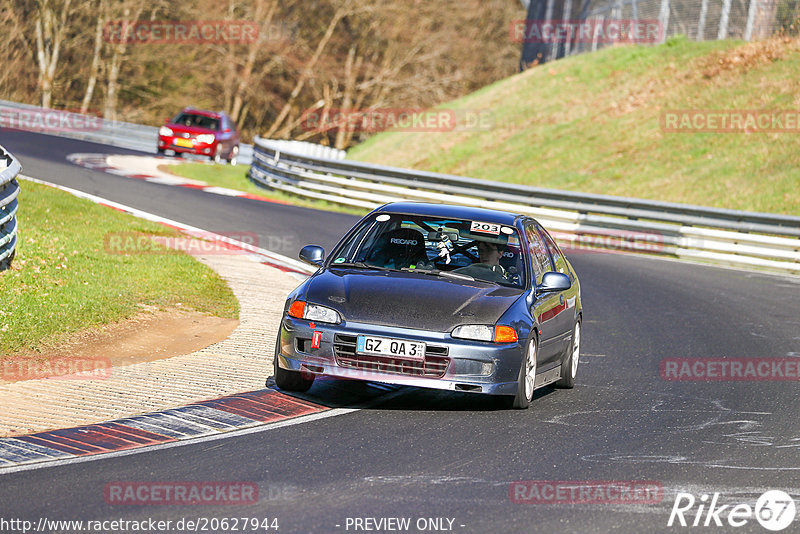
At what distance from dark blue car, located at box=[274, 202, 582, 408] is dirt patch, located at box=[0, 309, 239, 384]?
5.94 ft

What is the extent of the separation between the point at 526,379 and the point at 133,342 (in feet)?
12.6

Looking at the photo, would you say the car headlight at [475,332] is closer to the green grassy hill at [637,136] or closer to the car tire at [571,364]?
the car tire at [571,364]

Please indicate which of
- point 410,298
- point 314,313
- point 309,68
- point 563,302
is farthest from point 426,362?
point 309,68

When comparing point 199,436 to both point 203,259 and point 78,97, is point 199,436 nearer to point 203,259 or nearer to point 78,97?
point 203,259

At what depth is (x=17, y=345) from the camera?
9625mm

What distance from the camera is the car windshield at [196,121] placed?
122 feet

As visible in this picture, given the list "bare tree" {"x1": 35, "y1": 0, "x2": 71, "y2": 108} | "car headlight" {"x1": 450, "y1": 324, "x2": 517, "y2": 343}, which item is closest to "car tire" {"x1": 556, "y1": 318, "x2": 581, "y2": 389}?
"car headlight" {"x1": 450, "y1": 324, "x2": 517, "y2": 343}

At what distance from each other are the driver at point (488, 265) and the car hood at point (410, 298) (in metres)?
0.20

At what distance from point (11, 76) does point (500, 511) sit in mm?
52763

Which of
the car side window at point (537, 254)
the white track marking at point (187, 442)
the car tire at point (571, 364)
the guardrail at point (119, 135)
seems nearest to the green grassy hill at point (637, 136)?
the guardrail at point (119, 135)

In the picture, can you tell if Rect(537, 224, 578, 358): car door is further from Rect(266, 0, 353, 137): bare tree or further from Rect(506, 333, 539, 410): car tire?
Rect(266, 0, 353, 137): bare tree

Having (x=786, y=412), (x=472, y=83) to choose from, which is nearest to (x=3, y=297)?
(x=786, y=412)

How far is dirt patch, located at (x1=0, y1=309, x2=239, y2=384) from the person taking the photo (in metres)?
9.30

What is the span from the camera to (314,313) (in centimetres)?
852
